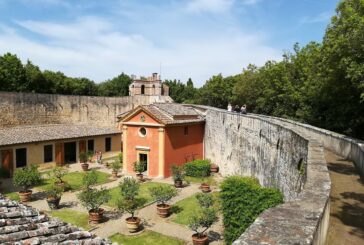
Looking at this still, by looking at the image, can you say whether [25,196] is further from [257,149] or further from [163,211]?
[257,149]

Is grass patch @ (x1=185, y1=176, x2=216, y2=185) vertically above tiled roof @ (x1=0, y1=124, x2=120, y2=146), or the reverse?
tiled roof @ (x1=0, y1=124, x2=120, y2=146)

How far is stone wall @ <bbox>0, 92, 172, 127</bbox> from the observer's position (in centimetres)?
2745

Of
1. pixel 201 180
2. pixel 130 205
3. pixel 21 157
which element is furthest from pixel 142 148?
pixel 130 205

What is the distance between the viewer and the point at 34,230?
5.09m

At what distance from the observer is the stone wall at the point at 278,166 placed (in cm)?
354

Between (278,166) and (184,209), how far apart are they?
6.17 m

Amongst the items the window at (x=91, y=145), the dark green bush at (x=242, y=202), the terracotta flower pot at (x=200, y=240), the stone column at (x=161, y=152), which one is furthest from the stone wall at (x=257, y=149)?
the window at (x=91, y=145)

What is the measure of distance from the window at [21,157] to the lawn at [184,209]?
13907 millimetres

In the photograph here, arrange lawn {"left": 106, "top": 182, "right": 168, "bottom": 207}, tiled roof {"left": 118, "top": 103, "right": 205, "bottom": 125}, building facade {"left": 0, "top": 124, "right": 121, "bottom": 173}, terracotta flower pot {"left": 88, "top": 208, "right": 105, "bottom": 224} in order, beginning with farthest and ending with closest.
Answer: building facade {"left": 0, "top": 124, "right": 121, "bottom": 173} → tiled roof {"left": 118, "top": 103, "right": 205, "bottom": 125} → lawn {"left": 106, "top": 182, "right": 168, "bottom": 207} → terracotta flower pot {"left": 88, "top": 208, "right": 105, "bottom": 224}

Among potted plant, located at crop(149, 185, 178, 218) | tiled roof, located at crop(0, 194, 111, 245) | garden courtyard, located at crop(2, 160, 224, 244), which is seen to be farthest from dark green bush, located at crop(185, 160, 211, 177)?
tiled roof, located at crop(0, 194, 111, 245)

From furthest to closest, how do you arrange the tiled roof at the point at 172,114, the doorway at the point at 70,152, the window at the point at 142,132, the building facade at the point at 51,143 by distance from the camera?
the doorway at the point at 70,152
the window at the point at 142,132
the building facade at the point at 51,143
the tiled roof at the point at 172,114

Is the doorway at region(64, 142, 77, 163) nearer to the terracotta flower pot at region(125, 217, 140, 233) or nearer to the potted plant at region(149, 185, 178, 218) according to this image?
the potted plant at region(149, 185, 178, 218)

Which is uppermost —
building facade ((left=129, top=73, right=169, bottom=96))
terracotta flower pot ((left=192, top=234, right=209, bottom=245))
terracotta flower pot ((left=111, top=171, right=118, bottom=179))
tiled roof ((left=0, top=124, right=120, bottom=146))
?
building facade ((left=129, top=73, right=169, bottom=96))

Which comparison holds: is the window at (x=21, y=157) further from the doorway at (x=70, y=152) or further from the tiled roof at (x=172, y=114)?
the tiled roof at (x=172, y=114)
